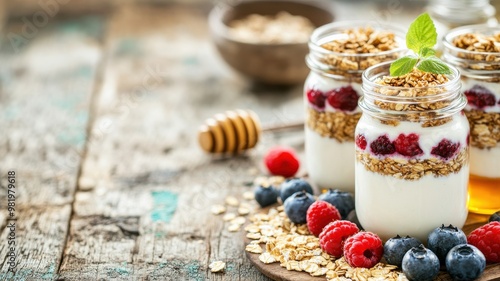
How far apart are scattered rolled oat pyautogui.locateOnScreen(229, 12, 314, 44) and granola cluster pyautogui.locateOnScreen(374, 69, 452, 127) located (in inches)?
36.5

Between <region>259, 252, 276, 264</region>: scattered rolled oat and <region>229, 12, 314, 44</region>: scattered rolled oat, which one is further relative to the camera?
<region>229, 12, 314, 44</region>: scattered rolled oat

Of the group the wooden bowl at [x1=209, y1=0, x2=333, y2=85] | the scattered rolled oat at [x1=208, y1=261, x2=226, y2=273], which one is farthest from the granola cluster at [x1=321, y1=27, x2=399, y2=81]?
the wooden bowl at [x1=209, y1=0, x2=333, y2=85]

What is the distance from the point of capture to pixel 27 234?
5.31 ft

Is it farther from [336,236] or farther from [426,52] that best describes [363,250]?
[426,52]

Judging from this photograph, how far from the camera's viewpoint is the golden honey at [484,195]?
1.56 m

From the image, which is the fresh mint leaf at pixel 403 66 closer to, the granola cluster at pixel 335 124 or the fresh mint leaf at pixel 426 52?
the fresh mint leaf at pixel 426 52

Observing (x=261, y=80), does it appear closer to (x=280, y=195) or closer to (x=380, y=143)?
(x=280, y=195)

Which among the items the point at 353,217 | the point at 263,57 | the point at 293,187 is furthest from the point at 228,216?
the point at 263,57

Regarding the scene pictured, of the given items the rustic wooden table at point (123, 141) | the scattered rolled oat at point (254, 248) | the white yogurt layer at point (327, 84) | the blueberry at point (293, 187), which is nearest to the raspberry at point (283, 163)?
the rustic wooden table at point (123, 141)

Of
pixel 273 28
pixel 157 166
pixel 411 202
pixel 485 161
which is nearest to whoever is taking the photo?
pixel 411 202

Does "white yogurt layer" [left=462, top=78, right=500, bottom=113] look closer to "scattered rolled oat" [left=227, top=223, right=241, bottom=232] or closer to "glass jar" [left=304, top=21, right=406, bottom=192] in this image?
"glass jar" [left=304, top=21, right=406, bottom=192]

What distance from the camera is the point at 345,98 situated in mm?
1572

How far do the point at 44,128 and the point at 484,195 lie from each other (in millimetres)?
1180

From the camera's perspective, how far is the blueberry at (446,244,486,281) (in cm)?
131
